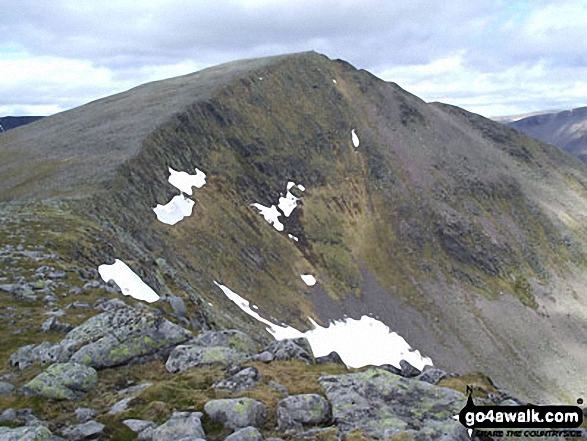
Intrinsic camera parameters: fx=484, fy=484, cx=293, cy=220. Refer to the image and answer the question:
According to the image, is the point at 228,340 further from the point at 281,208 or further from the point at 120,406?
the point at 281,208

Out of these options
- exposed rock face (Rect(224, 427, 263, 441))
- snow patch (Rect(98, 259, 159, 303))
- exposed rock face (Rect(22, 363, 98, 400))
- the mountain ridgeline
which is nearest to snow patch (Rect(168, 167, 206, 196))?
the mountain ridgeline

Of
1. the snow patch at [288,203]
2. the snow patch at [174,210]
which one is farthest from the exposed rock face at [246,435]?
the snow patch at [288,203]

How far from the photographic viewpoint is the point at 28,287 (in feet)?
75.8

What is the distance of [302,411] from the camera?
12234 mm

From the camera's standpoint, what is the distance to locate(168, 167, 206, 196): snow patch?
283 ft

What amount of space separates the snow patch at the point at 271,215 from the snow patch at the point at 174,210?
66.5 feet

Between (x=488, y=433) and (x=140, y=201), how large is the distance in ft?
219

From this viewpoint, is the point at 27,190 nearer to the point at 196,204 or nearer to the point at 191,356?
the point at 196,204

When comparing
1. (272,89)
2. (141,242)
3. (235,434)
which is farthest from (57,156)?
(235,434)

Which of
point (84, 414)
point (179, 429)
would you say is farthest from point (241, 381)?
point (84, 414)

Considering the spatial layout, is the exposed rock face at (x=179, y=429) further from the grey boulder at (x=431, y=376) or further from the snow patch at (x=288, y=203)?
the snow patch at (x=288, y=203)

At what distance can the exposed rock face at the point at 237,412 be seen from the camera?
38.8 ft

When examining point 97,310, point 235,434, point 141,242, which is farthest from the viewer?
point 141,242

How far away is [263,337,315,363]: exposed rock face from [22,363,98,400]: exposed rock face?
5901 mm
